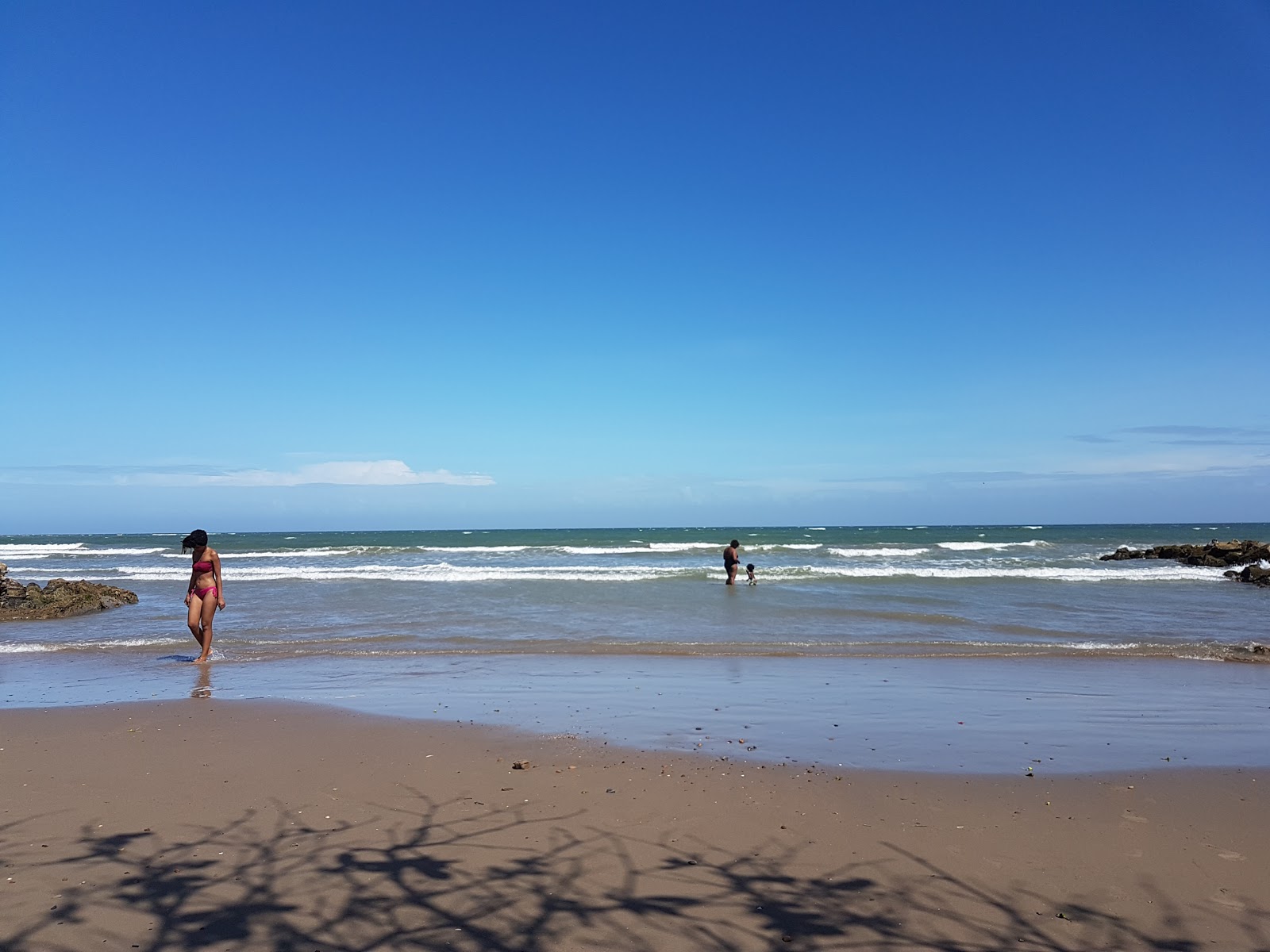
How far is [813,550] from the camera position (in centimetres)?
4606

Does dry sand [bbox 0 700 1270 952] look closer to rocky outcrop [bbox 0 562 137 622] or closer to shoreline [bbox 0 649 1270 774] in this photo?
shoreline [bbox 0 649 1270 774]

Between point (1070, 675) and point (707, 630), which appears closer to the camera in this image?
point (1070, 675)

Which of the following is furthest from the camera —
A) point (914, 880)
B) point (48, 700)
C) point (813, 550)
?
point (813, 550)

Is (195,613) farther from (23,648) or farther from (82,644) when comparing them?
(23,648)

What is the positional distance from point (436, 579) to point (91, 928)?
72.2 feet

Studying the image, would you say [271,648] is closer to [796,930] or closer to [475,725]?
[475,725]

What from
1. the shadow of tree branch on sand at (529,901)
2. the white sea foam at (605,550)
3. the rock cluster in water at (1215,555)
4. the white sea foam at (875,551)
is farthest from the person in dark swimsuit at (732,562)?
the white sea foam at (605,550)

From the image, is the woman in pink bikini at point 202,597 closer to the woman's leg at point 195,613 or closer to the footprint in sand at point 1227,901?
the woman's leg at point 195,613

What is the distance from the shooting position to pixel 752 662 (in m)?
10.6

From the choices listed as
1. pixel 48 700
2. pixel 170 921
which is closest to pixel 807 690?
pixel 170 921

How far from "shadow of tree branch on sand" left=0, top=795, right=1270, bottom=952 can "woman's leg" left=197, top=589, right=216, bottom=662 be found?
6.81 m

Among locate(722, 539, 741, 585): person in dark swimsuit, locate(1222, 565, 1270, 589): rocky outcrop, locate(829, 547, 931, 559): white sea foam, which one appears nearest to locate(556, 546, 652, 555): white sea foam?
locate(829, 547, 931, 559): white sea foam

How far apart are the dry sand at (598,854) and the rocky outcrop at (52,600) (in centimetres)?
1190

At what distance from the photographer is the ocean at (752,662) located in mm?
6715
